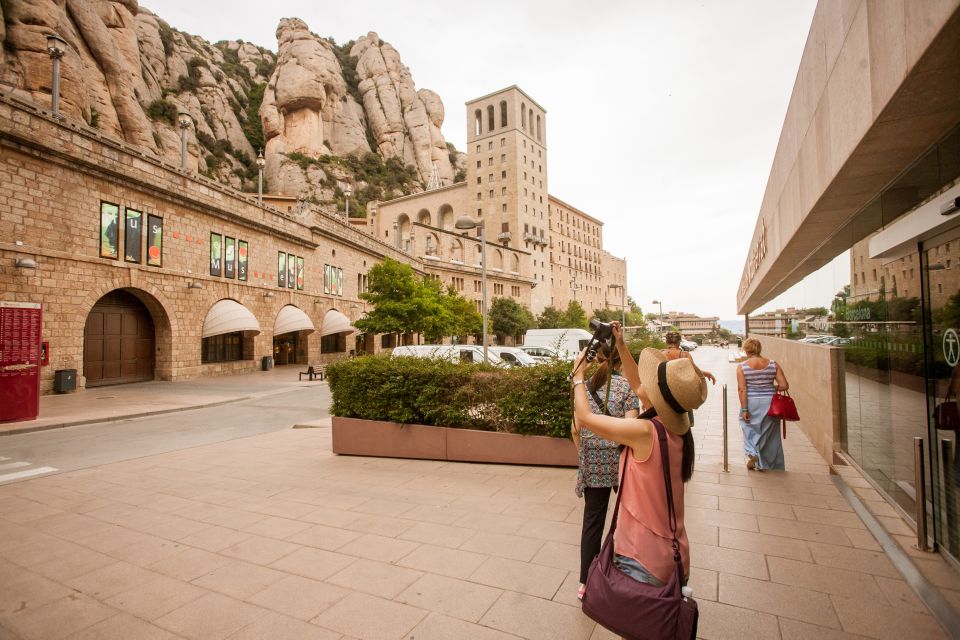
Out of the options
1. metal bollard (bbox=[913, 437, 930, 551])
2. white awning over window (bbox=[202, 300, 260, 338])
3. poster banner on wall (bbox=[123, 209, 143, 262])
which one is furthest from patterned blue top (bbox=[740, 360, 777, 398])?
white awning over window (bbox=[202, 300, 260, 338])

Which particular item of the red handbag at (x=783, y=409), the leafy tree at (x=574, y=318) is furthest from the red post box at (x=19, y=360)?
the leafy tree at (x=574, y=318)

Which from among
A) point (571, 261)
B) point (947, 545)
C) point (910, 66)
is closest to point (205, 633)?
point (910, 66)

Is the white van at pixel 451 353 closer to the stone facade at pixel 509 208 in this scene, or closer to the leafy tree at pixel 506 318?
the leafy tree at pixel 506 318

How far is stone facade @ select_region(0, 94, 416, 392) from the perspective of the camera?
15461mm

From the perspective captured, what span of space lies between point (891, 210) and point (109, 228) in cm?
2373

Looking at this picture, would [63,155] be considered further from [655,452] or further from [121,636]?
[655,452]

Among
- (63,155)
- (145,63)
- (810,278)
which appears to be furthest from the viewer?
(145,63)

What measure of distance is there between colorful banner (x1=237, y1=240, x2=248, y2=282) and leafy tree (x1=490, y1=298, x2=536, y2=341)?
121ft

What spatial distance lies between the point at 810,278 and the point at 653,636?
944 cm

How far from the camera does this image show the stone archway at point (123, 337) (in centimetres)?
1914

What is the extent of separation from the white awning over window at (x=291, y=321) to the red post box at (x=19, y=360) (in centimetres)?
1654

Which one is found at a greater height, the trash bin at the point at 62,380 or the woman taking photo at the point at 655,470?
the woman taking photo at the point at 655,470

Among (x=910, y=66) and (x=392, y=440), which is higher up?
(x=910, y=66)

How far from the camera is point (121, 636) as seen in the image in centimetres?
295
